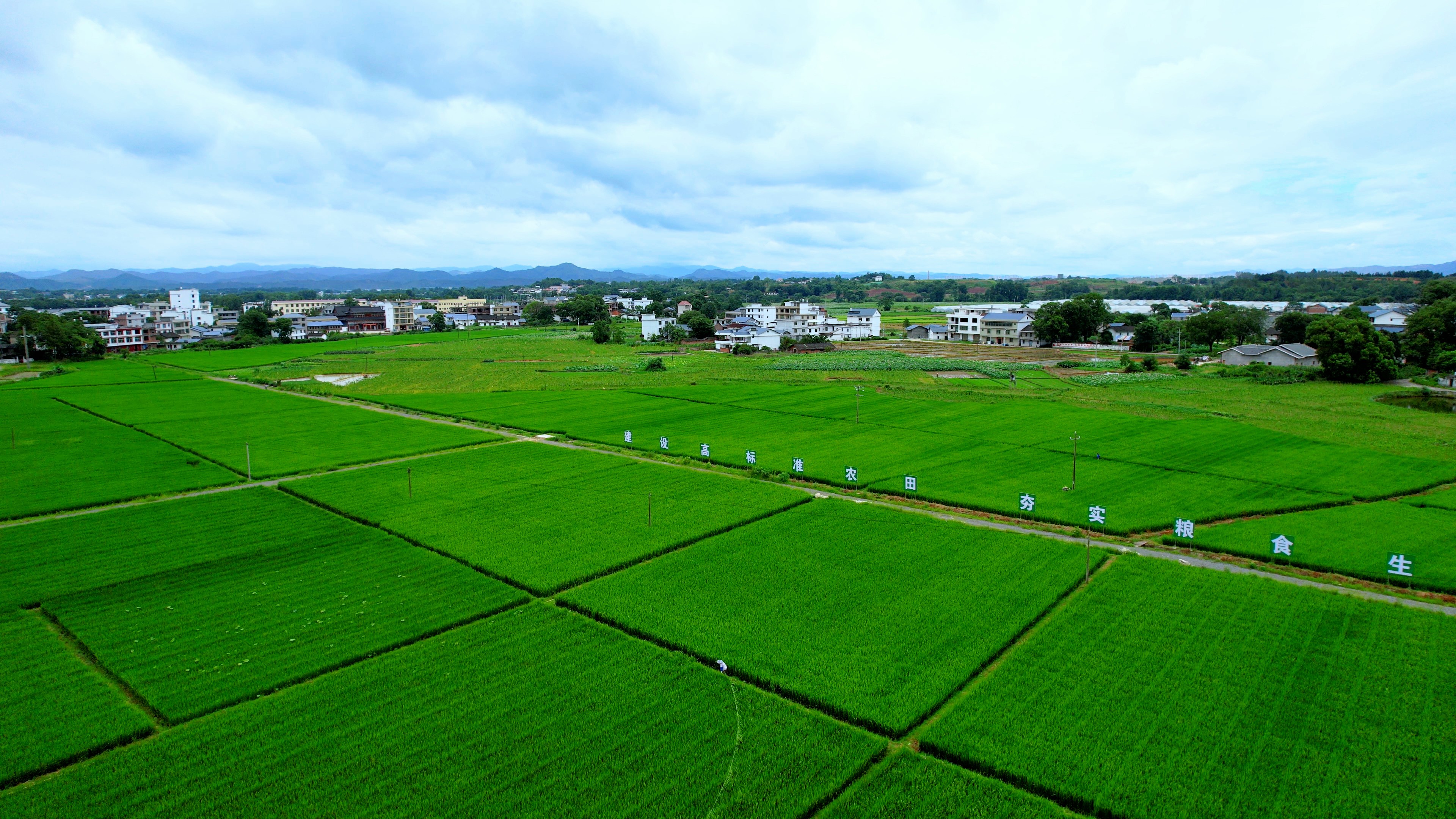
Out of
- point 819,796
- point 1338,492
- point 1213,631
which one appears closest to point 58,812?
Answer: point 819,796

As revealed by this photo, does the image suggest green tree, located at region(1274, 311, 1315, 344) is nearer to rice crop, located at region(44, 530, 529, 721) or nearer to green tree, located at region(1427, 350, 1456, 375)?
green tree, located at region(1427, 350, 1456, 375)

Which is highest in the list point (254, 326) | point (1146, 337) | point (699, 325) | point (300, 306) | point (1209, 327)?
point (300, 306)

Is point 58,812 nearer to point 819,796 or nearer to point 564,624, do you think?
point 564,624

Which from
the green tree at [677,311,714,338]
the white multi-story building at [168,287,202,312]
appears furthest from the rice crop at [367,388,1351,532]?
the white multi-story building at [168,287,202,312]

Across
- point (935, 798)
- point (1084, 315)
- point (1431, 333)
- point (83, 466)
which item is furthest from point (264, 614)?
point (1084, 315)

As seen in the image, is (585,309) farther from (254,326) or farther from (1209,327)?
(1209,327)

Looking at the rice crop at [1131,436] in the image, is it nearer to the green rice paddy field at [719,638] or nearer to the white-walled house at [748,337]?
the green rice paddy field at [719,638]

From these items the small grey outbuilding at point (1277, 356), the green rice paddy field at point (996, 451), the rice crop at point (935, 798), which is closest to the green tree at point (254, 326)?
the green rice paddy field at point (996, 451)
